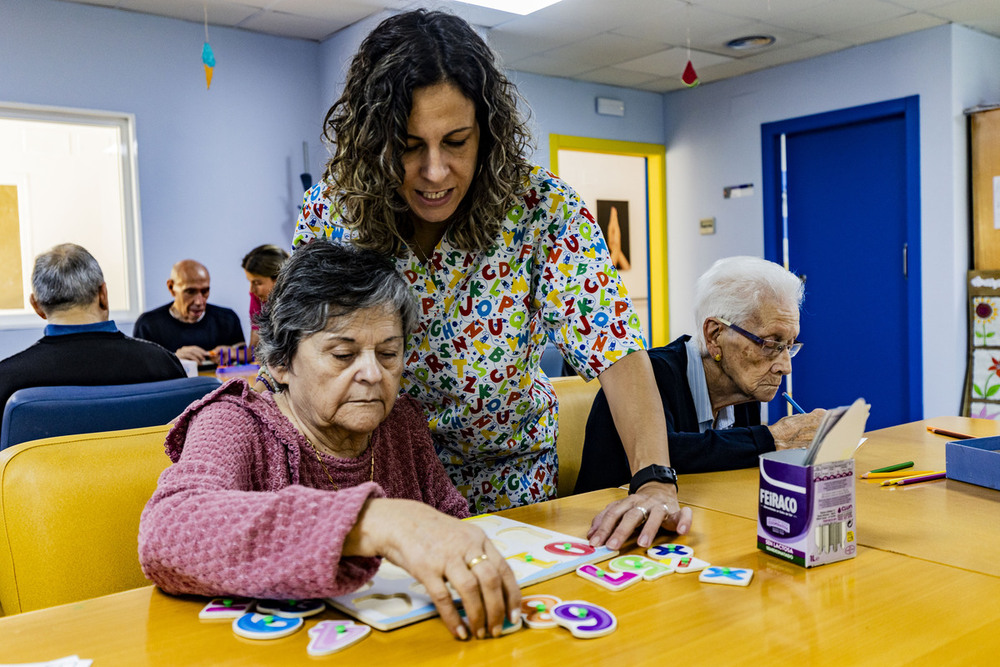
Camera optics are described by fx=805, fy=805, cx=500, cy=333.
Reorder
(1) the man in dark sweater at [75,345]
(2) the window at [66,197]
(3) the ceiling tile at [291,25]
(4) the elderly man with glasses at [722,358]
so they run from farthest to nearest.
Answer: (3) the ceiling tile at [291,25] → (2) the window at [66,197] → (1) the man in dark sweater at [75,345] → (4) the elderly man with glasses at [722,358]

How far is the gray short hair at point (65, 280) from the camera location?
2.62 m

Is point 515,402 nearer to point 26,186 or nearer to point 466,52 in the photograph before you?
point 466,52

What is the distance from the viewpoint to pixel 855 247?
5414mm

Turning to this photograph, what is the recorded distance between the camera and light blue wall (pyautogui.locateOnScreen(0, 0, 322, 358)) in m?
4.21

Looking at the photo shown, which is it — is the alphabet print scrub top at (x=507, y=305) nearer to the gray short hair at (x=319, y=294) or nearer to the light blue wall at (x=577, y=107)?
the gray short hair at (x=319, y=294)

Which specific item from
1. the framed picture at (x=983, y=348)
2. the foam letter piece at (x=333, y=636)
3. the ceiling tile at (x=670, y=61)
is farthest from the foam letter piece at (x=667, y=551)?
the ceiling tile at (x=670, y=61)

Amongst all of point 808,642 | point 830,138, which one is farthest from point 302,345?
point 830,138

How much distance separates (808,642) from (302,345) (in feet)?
2.61

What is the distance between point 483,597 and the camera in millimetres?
826

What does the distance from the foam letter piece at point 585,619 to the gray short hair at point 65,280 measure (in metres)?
2.28

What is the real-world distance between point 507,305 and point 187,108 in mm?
3891

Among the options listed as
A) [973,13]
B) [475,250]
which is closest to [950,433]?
[475,250]

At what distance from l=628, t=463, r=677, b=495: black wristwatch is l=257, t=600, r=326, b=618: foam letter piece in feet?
1.86

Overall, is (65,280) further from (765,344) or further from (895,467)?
(895,467)
